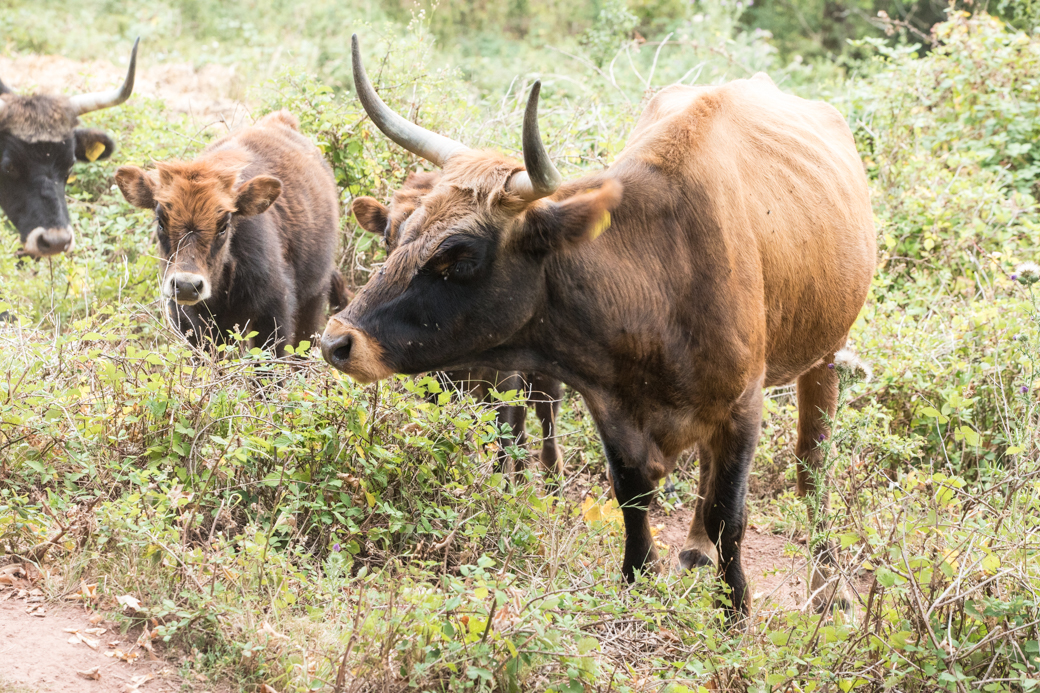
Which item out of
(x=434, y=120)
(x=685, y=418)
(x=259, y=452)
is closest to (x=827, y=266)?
(x=685, y=418)

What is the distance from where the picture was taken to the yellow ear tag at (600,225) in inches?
150

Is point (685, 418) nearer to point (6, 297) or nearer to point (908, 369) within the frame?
point (908, 369)

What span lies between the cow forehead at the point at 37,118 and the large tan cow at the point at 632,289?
518 centimetres

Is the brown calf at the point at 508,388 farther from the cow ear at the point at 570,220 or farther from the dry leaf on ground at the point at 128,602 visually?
the dry leaf on ground at the point at 128,602

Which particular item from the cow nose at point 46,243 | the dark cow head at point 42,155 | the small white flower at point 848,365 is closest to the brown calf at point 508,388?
the small white flower at point 848,365

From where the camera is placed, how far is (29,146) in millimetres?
8023

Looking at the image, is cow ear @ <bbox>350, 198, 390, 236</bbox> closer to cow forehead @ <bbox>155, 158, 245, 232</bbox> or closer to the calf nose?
the calf nose

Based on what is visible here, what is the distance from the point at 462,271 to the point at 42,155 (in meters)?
5.86

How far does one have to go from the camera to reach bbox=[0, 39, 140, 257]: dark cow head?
25.3 ft

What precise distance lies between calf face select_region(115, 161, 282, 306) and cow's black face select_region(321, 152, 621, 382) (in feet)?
7.46

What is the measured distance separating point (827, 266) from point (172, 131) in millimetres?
6334

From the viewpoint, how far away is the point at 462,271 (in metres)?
3.83

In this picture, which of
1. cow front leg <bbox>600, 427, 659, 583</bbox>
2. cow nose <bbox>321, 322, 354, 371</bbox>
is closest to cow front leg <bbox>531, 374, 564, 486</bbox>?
cow front leg <bbox>600, 427, 659, 583</bbox>

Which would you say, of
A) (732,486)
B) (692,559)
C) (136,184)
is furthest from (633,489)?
(136,184)
